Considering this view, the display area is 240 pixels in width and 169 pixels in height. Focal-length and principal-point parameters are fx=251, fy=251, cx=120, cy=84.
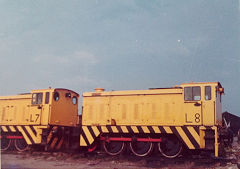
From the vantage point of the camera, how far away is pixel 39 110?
12.9m

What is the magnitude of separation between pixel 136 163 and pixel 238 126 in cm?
2716

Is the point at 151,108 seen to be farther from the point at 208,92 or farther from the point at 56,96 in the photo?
the point at 56,96

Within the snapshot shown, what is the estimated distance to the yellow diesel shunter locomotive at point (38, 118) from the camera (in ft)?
41.5

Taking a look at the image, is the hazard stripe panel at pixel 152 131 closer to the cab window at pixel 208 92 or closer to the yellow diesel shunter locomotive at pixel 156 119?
the yellow diesel shunter locomotive at pixel 156 119

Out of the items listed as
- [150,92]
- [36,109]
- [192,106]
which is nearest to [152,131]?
[150,92]

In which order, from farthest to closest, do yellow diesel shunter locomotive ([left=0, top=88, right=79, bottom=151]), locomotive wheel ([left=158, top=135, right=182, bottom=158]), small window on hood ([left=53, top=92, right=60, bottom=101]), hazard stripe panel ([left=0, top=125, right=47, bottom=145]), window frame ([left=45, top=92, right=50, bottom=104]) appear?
small window on hood ([left=53, top=92, right=60, bottom=101]) < window frame ([left=45, top=92, right=50, bottom=104]) < yellow diesel shunter locomotive ([left=0, top=88, right=79, bottom=151]) < hazard stripe panel ([left=0, top=125, right=47, bottom=145]) < locomotive wheel ([left=158, top=135, right=182, bottom=158])

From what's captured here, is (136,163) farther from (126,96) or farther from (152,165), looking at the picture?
(126,96)

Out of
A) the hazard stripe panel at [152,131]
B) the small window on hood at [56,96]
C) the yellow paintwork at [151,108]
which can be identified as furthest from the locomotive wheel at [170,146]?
the small window on hood at [56,96]

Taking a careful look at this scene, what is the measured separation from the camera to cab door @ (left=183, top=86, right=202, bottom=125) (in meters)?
10.1

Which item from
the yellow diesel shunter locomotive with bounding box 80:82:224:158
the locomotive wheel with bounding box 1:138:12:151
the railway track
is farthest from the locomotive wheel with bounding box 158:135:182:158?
the locomotive wheel with bounding box 1:138:12:151

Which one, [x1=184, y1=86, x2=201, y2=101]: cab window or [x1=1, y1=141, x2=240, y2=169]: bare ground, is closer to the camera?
[x1=1, y1=141, x2=240, y2=169]: bare ground

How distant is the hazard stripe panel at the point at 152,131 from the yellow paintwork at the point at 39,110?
2.35 m

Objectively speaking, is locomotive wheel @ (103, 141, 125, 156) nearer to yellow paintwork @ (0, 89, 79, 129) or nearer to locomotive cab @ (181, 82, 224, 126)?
locomotive cab @ (181, 82, 224, 126)

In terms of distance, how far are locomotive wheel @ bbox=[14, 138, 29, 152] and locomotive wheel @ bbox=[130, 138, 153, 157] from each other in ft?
19.5
